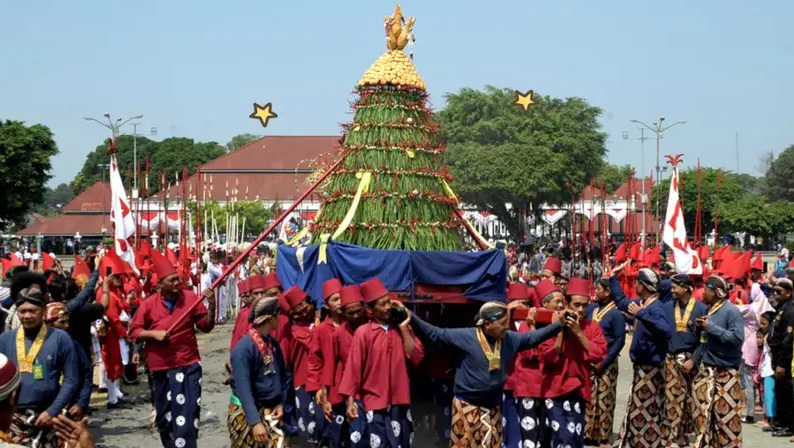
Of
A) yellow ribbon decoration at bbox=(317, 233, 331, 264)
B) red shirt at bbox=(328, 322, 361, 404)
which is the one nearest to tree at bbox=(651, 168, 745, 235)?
yellow ribbon decoration at bbox=(317, 233, 331, 264)

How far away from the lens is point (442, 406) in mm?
11203

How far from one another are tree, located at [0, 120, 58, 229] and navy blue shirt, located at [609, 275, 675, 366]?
44.8 metres

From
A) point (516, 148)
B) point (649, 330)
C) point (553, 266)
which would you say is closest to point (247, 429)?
point (649, 330)

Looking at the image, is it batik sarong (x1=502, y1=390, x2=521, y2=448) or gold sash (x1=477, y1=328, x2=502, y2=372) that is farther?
batik sarong (x1=502, y1=390, x2=521, y2=448)

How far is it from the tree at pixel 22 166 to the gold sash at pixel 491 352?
4658cm

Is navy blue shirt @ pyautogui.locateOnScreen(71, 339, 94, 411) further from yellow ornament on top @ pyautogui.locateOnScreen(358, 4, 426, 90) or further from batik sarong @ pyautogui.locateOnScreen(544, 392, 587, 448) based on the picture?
yellow ornament on top @ pyautogui.locateOnScreen(358, 4, 426, 90)

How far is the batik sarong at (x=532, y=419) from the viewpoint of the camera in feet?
30.3

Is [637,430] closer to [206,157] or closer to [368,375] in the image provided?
[368,375]

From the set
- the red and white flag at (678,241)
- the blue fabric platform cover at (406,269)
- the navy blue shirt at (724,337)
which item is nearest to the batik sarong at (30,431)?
the blue fabric platform cover at (406,269)

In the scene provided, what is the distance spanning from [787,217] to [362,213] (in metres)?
59.2

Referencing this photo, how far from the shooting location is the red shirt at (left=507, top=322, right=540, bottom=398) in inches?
362

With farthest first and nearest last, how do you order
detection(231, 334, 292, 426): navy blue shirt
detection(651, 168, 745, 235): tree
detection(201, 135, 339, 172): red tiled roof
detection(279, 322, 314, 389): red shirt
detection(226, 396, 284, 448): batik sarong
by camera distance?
detection(201, 135, 339, 172): red tiled roof, detection(651, 168, 745, 235): tree, detection(279, 322, 314, 389): red shirt, detection(226, 396, 284, 448): batik sarong, detection(231, 334, 292, 426): navy blue shirt

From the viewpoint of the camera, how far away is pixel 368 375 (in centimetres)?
827

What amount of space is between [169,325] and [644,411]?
4.70 metres
